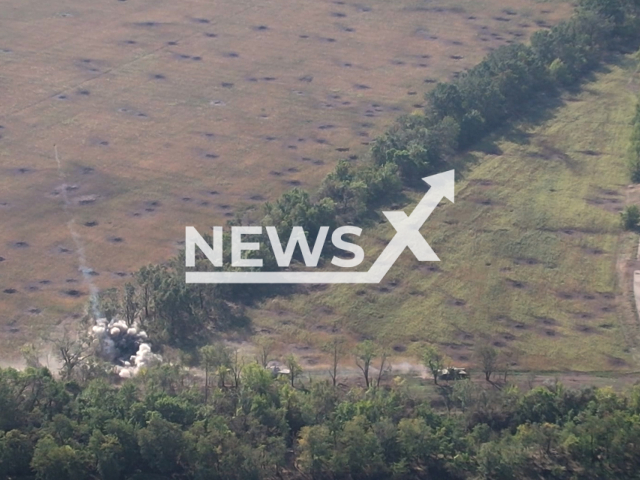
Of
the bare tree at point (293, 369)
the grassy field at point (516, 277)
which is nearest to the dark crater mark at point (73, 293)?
the grassy field at point (516, 277)

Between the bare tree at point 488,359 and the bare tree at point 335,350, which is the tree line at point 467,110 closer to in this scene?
the bare tree at point 335,350

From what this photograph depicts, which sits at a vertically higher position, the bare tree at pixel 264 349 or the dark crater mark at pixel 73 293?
the dark crater mark at pixel 73 293

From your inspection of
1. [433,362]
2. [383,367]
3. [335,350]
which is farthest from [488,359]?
[335,350]

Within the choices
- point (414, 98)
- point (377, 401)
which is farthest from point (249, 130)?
point (377, 401)

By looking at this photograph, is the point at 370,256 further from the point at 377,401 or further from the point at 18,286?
the point at 18,286

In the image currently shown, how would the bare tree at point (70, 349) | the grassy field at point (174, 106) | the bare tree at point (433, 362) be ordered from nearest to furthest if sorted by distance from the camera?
the bare tree at point (70, 349) < the bare tree at point (433, 362) < the grassy field at point (174, 106)

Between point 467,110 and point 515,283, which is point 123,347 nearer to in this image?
point 515,283

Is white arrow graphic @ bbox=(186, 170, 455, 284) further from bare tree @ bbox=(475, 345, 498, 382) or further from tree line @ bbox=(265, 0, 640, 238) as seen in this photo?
bare tree @ bbox=(475, 345, 498, 382)
